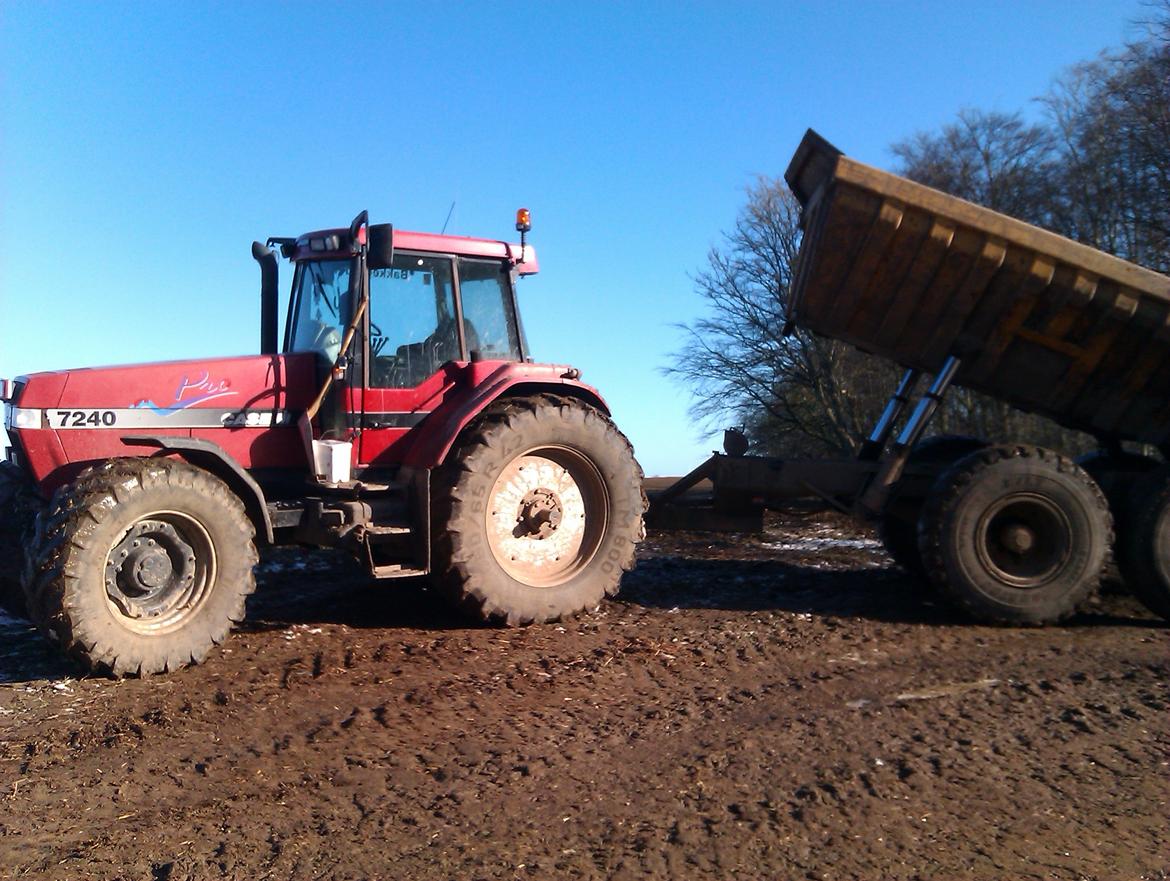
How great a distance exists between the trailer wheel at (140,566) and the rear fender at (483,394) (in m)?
1.27

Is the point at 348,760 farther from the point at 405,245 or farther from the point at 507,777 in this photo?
the point at 405,245

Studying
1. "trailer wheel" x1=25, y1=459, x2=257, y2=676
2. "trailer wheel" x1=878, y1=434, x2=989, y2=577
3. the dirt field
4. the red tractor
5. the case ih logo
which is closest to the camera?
the dirt field

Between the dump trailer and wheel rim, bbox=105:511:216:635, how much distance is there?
3.80 meters

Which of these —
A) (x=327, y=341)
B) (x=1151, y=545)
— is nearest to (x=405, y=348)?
(x=327, y=341)

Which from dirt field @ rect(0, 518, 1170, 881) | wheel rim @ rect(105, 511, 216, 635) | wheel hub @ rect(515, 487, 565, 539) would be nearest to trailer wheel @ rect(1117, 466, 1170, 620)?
dirt field @ rect(0, 518, 1170, 881)

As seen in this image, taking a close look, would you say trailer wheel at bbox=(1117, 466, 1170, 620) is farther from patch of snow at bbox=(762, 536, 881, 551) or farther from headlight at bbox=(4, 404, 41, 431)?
headlight at bbox=(4, 404, 41, 431)

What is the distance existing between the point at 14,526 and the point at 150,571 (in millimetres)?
1185

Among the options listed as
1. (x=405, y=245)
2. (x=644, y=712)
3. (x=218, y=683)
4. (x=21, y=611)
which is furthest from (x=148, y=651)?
(x=405, y=245)

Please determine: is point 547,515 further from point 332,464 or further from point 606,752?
point 606,752

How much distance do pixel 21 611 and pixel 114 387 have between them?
148cm

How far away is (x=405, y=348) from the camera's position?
6711 millimetres

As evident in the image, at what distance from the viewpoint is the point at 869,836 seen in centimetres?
332

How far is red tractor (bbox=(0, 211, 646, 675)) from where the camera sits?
5.22 m

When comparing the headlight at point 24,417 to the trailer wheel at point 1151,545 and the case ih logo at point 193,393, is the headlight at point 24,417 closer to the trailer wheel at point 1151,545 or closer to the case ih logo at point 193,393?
the case ih logo at point 193,393
